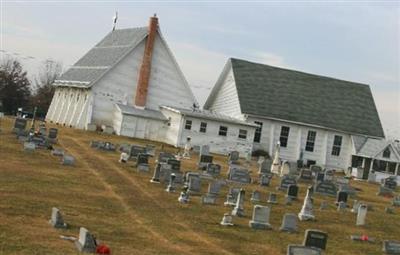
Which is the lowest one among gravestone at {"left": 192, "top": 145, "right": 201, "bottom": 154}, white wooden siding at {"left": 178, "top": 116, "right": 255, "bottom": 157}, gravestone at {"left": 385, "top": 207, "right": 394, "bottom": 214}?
gravestone at {"left": 385, "top": 207, "right": 394, "bottom": 214}

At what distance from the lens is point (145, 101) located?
192ft

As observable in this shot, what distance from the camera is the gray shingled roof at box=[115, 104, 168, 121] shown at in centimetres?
5443

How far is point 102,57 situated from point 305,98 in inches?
775

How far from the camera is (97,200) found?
22.7 metres

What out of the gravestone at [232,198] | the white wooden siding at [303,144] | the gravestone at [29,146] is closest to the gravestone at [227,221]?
the gravestone at [232,198]

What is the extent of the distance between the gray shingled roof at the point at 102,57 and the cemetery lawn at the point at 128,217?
26.6 meters

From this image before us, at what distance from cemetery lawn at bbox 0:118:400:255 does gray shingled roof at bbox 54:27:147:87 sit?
26633 millimetres

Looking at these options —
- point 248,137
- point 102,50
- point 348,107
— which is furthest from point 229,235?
point 102,50

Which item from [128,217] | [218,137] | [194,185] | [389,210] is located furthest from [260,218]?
[218,137]

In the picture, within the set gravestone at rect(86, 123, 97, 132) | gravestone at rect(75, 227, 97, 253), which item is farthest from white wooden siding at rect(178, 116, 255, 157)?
gravestone at rect(75, 227, 97, 253)

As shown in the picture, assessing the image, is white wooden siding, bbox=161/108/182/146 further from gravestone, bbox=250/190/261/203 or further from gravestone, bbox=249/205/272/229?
gravestone, bbox=249/205/272/229

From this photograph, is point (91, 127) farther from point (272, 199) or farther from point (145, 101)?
point (272, 199)

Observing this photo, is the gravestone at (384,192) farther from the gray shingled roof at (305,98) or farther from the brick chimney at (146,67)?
the brick chimney at (146,67)

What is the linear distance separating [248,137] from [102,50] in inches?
828
